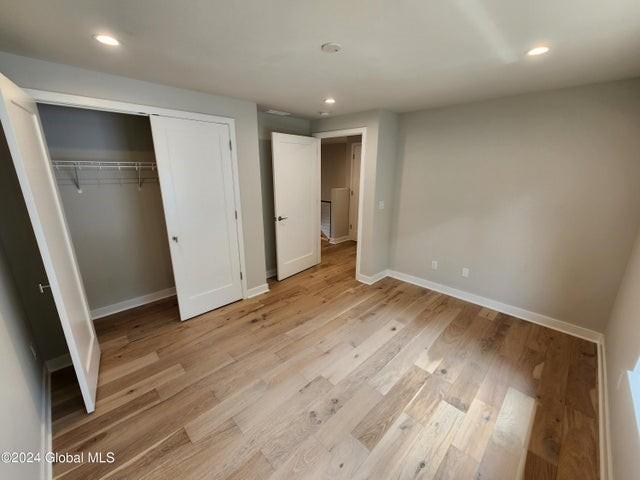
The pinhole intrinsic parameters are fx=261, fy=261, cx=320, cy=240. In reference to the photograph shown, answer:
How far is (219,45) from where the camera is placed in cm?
155

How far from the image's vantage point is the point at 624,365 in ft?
5.25

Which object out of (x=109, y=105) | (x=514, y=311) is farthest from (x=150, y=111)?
(x=514, y=311)

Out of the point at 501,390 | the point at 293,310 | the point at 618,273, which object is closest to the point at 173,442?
the point at 293,310

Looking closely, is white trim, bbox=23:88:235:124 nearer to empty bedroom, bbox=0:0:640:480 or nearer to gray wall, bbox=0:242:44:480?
empty bedroom, bbox=0:0:640:480

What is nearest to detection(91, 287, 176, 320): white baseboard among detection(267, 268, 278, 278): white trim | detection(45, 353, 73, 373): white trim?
detection(45, 353, 73, 373): white trim

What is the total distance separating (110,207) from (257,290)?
1822 millimetres

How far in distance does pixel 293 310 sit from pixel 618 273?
9.98 ft

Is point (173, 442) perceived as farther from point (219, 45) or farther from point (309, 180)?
point (309, 180)

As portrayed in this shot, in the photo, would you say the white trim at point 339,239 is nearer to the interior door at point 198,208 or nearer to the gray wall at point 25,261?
the interior door at point 198,208

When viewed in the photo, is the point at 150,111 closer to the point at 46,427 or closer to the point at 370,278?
the point at 46,427

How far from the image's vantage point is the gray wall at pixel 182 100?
5.83ft

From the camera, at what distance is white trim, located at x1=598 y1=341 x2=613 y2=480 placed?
54.6 inches

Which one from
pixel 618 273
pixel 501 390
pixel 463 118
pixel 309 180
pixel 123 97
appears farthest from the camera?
pixel 309 180

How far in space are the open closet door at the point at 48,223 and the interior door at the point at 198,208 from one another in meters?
0.74
